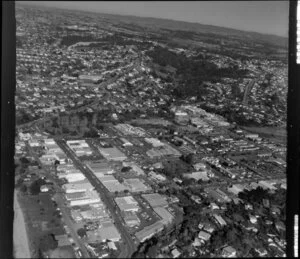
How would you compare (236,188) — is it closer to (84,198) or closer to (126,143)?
(126,143)

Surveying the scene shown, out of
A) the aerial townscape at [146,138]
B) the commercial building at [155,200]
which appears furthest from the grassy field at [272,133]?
the commercial building at [155,200]

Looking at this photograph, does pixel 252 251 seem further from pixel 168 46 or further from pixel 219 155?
pixel 168 46

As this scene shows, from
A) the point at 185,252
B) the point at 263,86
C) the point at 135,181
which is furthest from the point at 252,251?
the point at 263,86

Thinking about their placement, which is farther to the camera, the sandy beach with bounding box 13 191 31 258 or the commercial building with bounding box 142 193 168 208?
the commercial building with bounding box 142 193 168 208

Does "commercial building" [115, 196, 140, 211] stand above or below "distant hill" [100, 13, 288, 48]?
below

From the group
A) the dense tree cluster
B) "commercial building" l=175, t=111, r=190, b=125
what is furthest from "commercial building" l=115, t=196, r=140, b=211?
the dense tree cluster

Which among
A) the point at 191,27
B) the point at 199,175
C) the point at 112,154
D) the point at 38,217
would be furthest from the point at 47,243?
the point at 191,27

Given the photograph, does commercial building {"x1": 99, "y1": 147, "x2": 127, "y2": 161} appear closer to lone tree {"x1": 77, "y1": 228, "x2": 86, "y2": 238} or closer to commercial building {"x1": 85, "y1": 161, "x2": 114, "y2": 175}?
commercial building {"x1": 85, "y1": 161, "x2": 114, "y2": 175}
